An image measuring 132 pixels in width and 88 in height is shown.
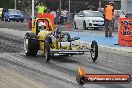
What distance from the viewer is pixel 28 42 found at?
1327cm

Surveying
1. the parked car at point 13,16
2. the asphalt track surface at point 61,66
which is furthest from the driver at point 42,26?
the parked car at point 13,16

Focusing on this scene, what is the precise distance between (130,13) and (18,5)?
5300cm

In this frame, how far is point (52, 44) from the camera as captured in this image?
485 inches

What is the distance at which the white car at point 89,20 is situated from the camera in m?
31.3

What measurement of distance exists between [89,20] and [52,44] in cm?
1913

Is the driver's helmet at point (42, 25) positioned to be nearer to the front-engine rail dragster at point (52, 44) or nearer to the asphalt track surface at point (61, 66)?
the front-engine rail dragster at point (52, 44)

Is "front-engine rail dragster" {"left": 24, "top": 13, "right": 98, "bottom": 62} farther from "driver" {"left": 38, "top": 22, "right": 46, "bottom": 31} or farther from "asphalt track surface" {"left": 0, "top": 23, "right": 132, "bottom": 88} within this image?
"asphalt track surface" {"left": 0, "top": 23, "right": 132, "bottom": 88}

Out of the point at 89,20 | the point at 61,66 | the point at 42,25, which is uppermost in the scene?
the point at 42,25

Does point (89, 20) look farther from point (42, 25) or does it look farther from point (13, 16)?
point (13, 16)

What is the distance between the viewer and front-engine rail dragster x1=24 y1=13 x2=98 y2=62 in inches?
468

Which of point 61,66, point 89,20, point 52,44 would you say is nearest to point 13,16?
point 89,20

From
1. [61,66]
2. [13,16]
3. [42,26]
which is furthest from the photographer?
[13,16]

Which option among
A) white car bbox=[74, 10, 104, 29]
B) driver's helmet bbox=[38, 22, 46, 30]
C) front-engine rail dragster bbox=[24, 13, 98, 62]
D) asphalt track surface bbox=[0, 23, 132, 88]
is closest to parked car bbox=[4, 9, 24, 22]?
white car bbox=[74, 10, 104, 29]

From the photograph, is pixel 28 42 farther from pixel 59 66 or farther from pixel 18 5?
pixel 18 5
